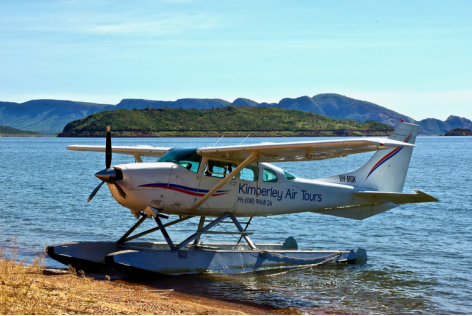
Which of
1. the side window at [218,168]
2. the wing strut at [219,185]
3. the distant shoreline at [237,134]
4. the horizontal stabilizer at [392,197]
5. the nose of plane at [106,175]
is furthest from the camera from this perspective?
the distant shoreline at [237,134]

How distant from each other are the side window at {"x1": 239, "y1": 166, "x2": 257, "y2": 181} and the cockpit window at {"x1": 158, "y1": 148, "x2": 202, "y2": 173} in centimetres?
100

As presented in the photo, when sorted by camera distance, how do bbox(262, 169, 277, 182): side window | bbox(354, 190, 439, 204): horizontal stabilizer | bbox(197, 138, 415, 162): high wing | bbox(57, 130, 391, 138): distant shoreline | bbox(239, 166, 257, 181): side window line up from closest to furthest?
1. bbox(197, 138, 415, 162): high wing
2. bbox(239, 166, 257, 181): side window
3. bbox(262, 169, 277, 182): side window
4. bbox(354, 190, 439, 204): horizontal stabilizer
5. bbox(57, 130, 391, 138): distant shoreline

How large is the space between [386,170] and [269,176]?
3490mm

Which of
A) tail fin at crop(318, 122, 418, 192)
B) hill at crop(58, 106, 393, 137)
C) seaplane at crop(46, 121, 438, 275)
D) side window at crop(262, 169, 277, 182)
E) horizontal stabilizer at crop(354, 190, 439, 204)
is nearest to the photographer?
seaplane at crop(46, 121, 438, 275)

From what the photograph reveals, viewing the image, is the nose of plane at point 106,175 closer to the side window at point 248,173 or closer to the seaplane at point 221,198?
the seaplane at point 221,198

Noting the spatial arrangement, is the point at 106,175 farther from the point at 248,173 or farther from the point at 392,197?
the point at 392,197

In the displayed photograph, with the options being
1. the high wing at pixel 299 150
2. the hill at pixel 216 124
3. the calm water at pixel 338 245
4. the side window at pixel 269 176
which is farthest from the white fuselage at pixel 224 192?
the hill at pixel 216 124

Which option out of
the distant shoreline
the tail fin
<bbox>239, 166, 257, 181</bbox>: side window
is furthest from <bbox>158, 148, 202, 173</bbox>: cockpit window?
the distant shoreline

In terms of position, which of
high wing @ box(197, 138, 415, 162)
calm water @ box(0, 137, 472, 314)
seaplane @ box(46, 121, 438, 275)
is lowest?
calm water @ box(0, 137, 472, 314)

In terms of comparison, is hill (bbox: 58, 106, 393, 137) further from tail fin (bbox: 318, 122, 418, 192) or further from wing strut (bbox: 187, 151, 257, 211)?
wing strut (bbox: 187, 151, 257, 211)

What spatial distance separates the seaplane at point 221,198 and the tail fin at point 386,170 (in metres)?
0.06

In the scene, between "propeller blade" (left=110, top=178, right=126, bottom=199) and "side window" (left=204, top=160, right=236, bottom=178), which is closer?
"propeller blade" (left=110, top=178, right=126, bottom=199)

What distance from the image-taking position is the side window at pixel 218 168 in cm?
1027

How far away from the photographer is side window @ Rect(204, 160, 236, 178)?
1027 centimetres
